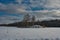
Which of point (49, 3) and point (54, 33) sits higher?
point (49, 3)

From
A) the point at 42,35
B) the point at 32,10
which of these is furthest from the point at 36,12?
the point at 42,35

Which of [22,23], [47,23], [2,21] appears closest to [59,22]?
[47,23]

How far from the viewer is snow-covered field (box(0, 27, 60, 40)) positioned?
10.9ft

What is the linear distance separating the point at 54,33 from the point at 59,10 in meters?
0.24

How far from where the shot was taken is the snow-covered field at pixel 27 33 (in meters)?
3.31

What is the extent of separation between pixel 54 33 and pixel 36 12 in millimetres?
286

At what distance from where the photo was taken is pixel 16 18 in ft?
10.9

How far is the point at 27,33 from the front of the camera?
330 cm

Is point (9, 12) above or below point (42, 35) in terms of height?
above

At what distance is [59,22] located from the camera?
3.34 m

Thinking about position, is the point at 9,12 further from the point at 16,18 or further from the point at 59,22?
the point at 59,22

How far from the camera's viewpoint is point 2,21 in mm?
3330

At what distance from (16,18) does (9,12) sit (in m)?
0.10

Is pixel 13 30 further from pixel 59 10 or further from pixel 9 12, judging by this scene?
pixel 59 10
